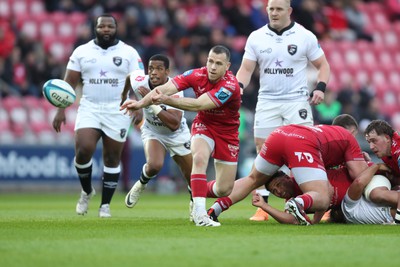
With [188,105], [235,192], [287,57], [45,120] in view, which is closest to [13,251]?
[188,105]

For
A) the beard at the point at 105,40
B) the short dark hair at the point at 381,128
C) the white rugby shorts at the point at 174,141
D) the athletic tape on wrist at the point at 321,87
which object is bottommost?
the white rugby shorts at the point at 174,141

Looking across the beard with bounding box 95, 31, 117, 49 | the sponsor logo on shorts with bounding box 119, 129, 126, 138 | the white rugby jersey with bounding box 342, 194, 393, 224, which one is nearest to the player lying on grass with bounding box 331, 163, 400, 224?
the white rugby jersey with bounding box 342, 194, 393, 224

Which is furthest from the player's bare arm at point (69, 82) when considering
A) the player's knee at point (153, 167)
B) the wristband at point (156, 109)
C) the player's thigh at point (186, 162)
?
the wristband at point (156, 109)

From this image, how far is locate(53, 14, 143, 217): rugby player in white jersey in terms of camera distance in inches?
456

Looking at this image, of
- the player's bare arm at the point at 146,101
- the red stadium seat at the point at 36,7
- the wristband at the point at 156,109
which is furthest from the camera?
the red stadium seat at the point at 36,7

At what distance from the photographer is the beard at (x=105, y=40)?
462 inches

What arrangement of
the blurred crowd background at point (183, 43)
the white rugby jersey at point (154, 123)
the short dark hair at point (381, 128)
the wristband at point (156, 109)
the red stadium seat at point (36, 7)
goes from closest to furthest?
the short dark hair at point (381, 128) < the wristband at point (156, 109) < the white rugby jersey at point (154, 123) < the blurred crowd background at point (183, 43) < the red stadium seat at point (36, 7)

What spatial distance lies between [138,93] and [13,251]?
13.6 ft

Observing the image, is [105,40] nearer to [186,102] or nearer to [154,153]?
[154,153]

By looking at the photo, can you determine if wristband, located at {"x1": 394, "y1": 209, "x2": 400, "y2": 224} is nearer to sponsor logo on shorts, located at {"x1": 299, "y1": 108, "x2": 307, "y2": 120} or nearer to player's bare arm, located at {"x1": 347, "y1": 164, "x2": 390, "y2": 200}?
player's bare arm, located at {"x1": 347, "y1": 164, "x2": 390, "y2": 200}

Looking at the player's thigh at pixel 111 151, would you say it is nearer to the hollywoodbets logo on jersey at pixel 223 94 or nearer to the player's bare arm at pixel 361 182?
the hollywoodbets logo on jersey at pixel 223 94

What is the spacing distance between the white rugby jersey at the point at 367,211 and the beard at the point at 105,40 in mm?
3784

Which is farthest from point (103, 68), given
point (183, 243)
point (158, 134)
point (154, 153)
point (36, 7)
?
point (36, 7)

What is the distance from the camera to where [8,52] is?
19516mm
